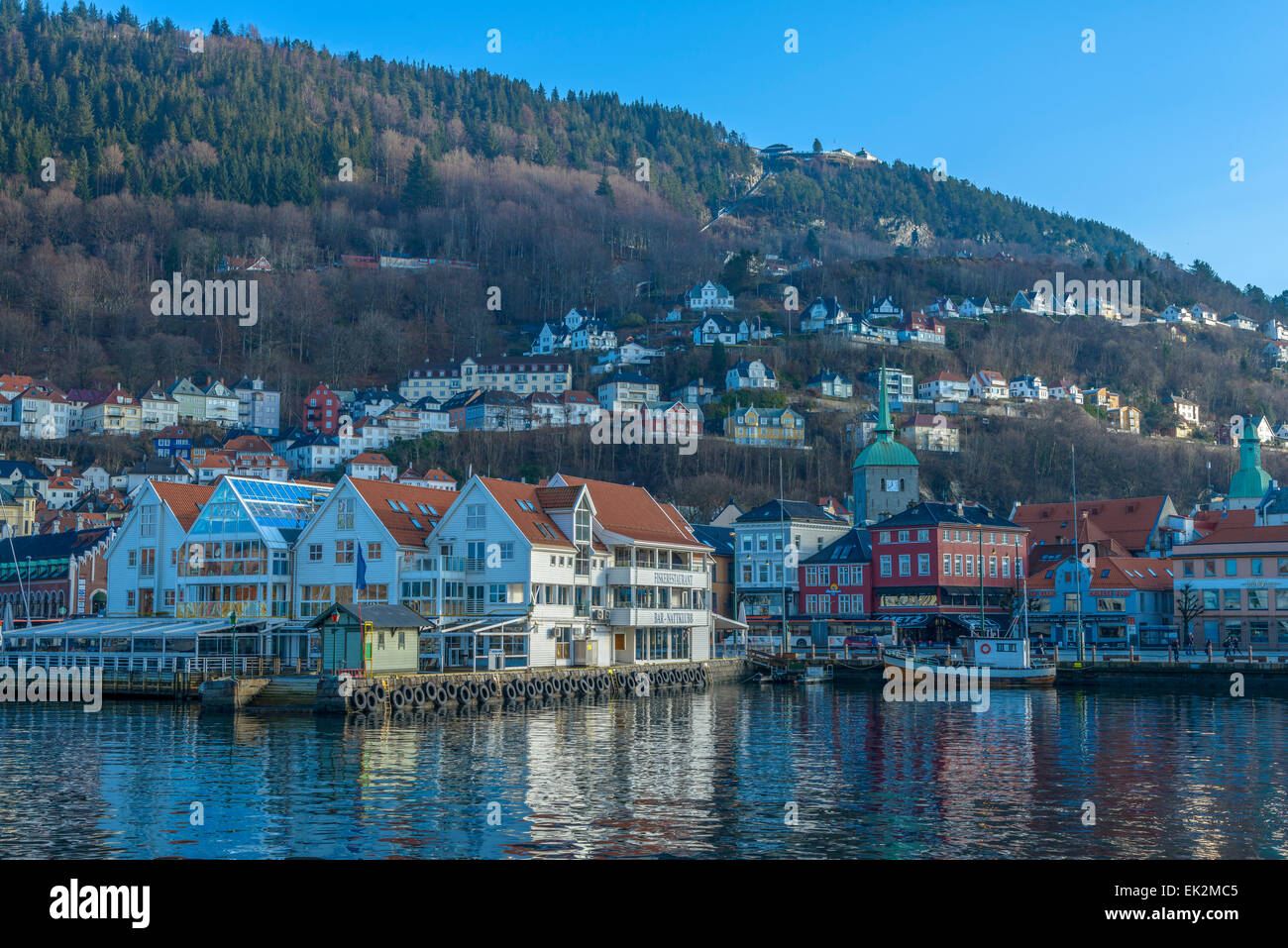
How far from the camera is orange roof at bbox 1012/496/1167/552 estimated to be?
12062 centimetres

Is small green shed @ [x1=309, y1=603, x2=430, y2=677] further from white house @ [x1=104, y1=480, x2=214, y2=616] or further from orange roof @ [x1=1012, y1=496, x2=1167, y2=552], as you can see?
orange roof @ [x1=1012, y1=496, x2=1167, y2=552]

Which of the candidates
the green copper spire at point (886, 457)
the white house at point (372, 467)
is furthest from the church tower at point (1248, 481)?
the white house at point (372, 467)

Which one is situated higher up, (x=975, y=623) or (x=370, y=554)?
(x=370, y=554)

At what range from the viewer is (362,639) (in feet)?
190

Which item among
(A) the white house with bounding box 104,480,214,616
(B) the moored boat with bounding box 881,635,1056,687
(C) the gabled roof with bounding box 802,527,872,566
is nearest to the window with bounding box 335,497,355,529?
(A) the white house with bounding box 104,480,214,616

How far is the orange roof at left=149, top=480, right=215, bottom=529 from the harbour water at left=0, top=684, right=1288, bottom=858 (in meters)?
22.4

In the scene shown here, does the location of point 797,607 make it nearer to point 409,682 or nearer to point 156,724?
point 409,682

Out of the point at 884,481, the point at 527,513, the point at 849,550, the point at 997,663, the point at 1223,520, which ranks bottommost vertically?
the point at 997,663

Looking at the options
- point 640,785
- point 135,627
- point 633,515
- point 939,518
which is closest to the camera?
point 640,785

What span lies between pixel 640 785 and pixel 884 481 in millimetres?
114059

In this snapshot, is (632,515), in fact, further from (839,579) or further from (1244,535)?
(1244,535)

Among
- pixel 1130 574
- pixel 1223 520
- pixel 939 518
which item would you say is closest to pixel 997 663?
pixel 1130 574

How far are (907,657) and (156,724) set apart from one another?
48167 millimetres

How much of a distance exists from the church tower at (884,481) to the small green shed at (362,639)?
91.1 metres
